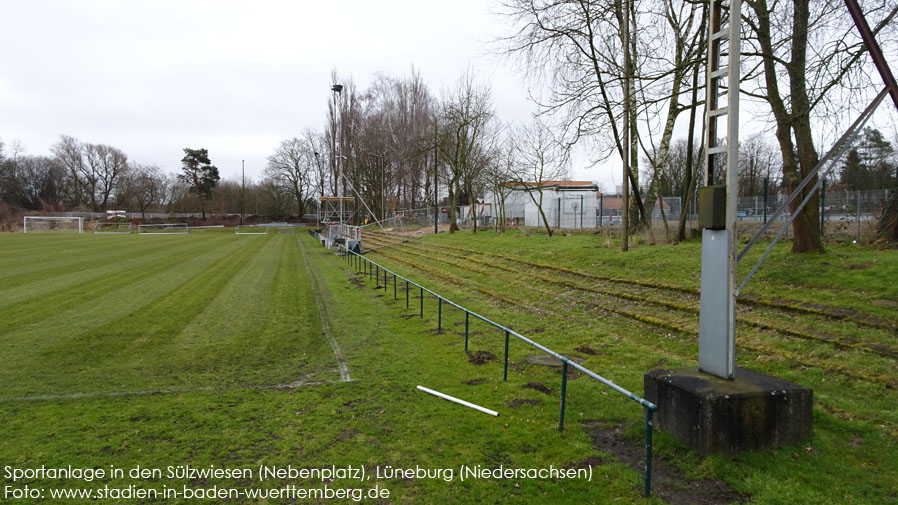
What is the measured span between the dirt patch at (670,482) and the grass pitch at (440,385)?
2cm

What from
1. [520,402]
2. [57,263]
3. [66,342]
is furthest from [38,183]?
[520,402]

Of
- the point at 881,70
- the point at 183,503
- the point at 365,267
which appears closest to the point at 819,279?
the point at 881,70

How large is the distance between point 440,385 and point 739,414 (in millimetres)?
3980

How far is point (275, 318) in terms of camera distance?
12.5 meters

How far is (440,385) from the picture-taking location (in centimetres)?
729

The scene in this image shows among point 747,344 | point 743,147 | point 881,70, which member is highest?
point 743,147

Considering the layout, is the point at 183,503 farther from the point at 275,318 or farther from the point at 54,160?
the point at 54,160

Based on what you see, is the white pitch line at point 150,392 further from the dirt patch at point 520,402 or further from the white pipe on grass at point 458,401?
the dirt patch at point 520,402

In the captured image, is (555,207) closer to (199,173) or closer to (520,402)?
(520,402)

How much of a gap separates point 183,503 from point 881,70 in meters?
7.05

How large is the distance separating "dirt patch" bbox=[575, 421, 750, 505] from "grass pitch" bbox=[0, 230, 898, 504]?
0.06 ft

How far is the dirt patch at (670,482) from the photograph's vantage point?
3.93m

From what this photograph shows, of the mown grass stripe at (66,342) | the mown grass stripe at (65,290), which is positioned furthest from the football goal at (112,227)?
the mown grass stripe at (66,342)

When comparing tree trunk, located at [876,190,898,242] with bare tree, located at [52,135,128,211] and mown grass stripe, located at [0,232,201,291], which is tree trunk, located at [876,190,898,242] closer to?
mown grass stripe, located at [0,232,201,291]
